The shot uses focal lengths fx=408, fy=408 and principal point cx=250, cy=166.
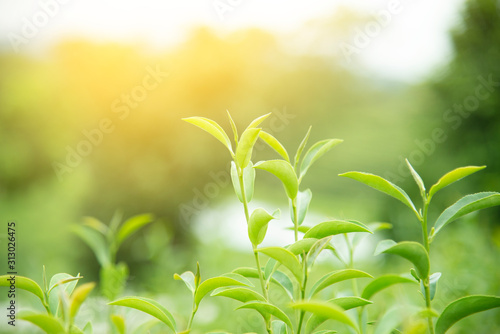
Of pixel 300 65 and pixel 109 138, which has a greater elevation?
pixel 300 65

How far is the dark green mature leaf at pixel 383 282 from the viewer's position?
0.31 meters

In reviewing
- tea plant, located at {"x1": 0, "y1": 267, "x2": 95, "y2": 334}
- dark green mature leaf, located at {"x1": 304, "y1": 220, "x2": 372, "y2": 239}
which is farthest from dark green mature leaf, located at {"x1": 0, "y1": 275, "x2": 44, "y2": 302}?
dark green mature leaf, located at {"x1": 304, "y1": 220, "x2": 372, "y2": 239}

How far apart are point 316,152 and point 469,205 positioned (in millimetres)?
131

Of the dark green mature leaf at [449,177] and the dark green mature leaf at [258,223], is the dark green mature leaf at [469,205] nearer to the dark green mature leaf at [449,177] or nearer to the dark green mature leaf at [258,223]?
the dark green mature leaf at [449,177]

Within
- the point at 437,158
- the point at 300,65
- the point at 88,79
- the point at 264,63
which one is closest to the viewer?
the point at 437,158

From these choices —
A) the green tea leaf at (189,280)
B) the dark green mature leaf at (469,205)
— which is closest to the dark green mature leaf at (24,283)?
the green tea leaf at (189,280)

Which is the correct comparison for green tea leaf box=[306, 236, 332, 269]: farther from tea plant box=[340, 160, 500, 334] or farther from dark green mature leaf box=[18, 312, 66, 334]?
dark green mature leaf box=[18, 312, 66, 334]

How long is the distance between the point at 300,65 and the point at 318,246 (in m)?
5.58

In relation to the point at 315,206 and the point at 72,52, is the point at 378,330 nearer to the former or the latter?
the point at 72,52

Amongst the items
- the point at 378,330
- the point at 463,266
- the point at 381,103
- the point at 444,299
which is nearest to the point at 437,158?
the point at 463,266

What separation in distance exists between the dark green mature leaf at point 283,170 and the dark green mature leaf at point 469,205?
0.12m

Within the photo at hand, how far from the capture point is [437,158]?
2.38 meters

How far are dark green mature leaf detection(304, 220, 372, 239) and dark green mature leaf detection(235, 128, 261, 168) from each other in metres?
0.08

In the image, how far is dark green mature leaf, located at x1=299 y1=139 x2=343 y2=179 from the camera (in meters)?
0.36
